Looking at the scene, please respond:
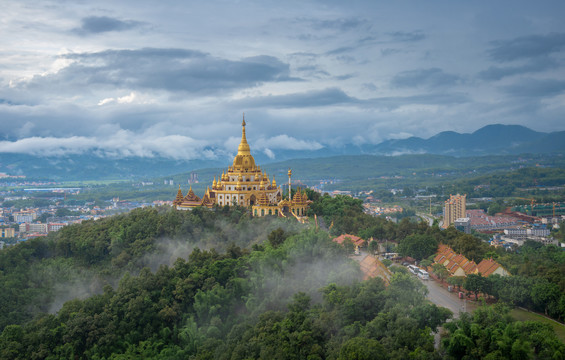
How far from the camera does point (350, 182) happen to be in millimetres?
191625

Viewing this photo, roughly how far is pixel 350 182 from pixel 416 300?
16463cm

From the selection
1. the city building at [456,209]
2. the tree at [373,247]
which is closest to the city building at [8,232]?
the city building at [456,209]

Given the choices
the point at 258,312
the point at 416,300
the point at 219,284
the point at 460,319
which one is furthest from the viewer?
the point at 219,284

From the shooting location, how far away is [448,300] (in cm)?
3062

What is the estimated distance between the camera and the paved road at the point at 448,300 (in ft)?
95.6

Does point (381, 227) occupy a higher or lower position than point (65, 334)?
higher

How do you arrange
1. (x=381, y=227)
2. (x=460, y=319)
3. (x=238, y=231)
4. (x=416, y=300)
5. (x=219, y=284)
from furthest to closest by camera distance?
(x=238, y=231)
(x=381, y=227)
(x=219, y=284)
(x=416, y=300)
(x=460, y=319)

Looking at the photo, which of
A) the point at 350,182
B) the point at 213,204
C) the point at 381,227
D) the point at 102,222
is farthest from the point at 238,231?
the point at 350,182

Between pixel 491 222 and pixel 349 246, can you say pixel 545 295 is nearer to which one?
pixel 349 246

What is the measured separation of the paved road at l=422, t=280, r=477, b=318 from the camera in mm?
29125

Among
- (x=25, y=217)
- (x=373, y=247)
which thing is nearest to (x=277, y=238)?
(x=373, y=247)

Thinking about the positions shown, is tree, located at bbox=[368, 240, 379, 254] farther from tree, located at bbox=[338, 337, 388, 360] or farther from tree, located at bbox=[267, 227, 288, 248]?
tree, located at bbox=[338, 337, 388, 360]

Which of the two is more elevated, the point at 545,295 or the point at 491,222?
the point at 545,295

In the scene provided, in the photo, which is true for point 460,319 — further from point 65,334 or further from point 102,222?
point 102,222
